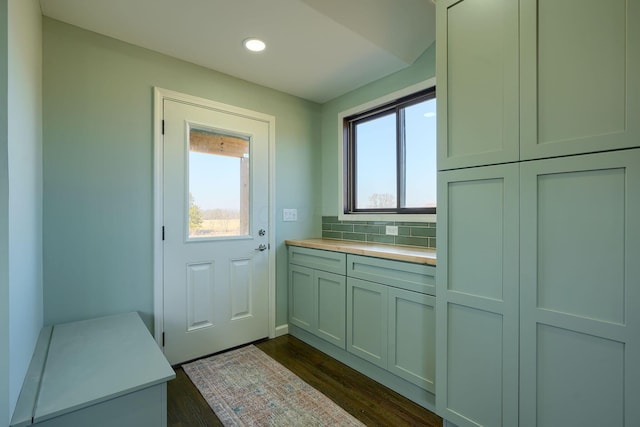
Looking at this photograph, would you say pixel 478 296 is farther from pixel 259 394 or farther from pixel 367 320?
pixel 259 394

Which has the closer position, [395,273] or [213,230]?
[395,273]

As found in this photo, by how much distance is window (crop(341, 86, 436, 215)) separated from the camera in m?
2.41

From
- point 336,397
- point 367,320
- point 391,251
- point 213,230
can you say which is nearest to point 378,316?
point 367,320

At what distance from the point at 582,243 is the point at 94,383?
1.99m

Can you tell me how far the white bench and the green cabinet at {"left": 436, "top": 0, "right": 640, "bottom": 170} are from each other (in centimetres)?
170

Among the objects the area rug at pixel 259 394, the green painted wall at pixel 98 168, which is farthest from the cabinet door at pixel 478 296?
the green painted wall at pixel 98 168

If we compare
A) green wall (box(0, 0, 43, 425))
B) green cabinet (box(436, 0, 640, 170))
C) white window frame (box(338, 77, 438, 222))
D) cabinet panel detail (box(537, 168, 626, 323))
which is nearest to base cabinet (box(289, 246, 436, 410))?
white window frame (box(338, 77, 438, 222))

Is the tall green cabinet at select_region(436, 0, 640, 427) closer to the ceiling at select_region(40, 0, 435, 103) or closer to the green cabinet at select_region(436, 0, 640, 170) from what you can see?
the green cabinet at select_region(436, 0, 640, 170)

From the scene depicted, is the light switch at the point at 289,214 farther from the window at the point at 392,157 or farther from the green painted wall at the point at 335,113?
Answer: the window at the point at 392,157

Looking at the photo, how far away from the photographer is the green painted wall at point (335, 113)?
2.51 m

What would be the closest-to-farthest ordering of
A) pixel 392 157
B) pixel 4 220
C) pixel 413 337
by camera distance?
pixel 4 220 → pixel 413 337 → pixel 392 157

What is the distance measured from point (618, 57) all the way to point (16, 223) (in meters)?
2.19

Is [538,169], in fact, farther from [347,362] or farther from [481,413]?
[347,362]

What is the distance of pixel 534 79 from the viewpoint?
1233mm
